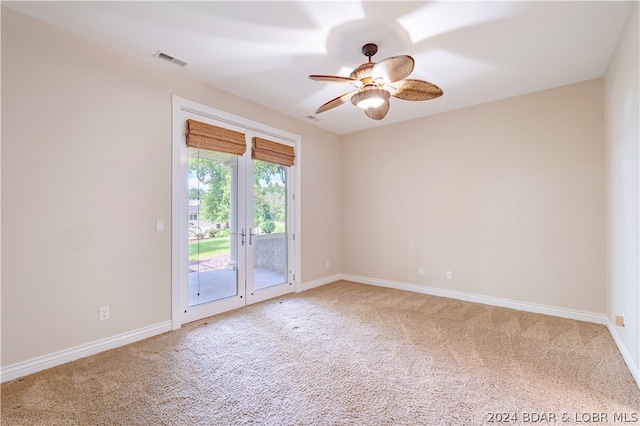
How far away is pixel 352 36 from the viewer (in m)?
2.55

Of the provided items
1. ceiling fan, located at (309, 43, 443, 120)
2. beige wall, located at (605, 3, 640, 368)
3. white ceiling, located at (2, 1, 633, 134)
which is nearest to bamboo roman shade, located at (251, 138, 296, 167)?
white ceiling, located at (2, 1, 633, 134)

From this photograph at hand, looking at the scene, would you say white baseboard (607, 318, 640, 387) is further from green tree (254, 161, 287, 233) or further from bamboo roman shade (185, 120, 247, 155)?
bamboo roman shade (185, 120, 247, 155)

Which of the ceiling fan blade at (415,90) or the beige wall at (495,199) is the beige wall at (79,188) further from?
the beige wall at (495,199)

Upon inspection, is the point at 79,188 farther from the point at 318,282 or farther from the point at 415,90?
the point at 318,282

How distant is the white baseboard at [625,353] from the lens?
216 centimetres

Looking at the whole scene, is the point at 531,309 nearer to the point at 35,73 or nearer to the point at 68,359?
the point at 68,359

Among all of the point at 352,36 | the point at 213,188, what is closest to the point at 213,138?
the point at 213,188

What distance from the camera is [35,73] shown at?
2.33 meters

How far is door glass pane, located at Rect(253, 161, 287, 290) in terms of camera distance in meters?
4.18

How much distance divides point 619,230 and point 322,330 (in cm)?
303

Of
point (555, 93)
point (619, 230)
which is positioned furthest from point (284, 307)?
point (555, 93)

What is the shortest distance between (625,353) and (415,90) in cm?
289

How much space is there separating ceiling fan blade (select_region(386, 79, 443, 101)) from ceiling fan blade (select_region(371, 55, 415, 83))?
0.17 meters


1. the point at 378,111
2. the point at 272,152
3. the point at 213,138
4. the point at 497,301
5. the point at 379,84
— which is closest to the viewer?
the point at 379,84
